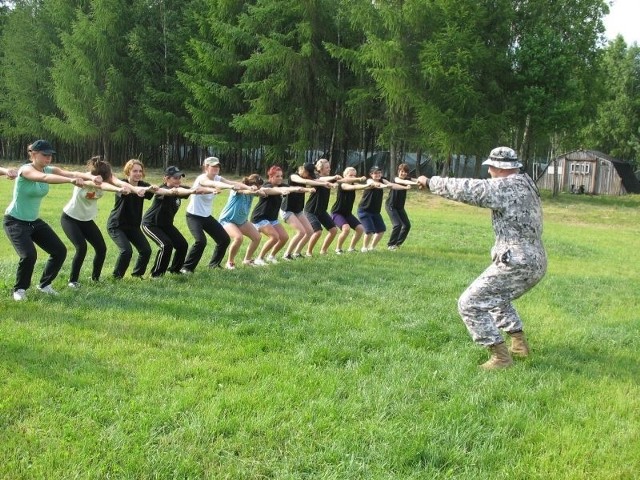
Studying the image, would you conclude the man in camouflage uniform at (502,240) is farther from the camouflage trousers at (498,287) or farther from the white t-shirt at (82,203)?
the white t-shirt at (82,203)

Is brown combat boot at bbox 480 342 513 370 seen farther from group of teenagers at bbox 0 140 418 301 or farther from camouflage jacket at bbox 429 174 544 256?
group of teenagers at bbox 0 140 418 301

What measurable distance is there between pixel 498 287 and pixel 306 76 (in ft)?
104

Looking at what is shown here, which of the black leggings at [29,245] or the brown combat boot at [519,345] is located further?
the black leggings at [29,245]

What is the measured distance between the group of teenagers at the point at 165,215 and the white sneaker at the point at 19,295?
0.01 meters

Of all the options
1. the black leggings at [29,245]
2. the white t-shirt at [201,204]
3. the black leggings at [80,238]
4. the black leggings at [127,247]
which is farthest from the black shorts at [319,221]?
the black leggings at [29,245]

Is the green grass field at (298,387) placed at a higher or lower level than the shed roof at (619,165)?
lower

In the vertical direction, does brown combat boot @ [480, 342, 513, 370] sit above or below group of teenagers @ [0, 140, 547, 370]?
below

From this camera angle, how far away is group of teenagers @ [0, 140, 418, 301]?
7.58 metres

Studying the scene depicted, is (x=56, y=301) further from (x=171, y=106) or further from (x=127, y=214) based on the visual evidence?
(x=171, y=106)

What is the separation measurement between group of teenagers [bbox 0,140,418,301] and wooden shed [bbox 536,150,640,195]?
122 ft

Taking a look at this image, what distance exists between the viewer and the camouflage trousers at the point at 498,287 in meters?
5.85

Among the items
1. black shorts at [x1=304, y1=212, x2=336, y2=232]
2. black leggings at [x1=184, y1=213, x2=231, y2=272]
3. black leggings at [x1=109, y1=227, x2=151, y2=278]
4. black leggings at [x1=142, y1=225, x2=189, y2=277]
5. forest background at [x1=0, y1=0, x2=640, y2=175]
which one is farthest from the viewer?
forest background at [x1=0, y1=0, x2=640, y2=175]

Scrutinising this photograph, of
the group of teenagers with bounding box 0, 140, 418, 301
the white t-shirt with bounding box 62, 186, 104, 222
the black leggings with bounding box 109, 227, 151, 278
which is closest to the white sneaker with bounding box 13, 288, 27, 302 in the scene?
the group of teenagers with bounding box 0, 140, 418, 301

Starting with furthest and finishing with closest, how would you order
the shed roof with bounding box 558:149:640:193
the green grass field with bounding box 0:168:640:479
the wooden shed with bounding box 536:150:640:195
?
the shed roof with bounding box 558:149:640:193
the wooden shed with bounding box 536:150:640:195
the green grass field with bounding box 0:168:640:479
